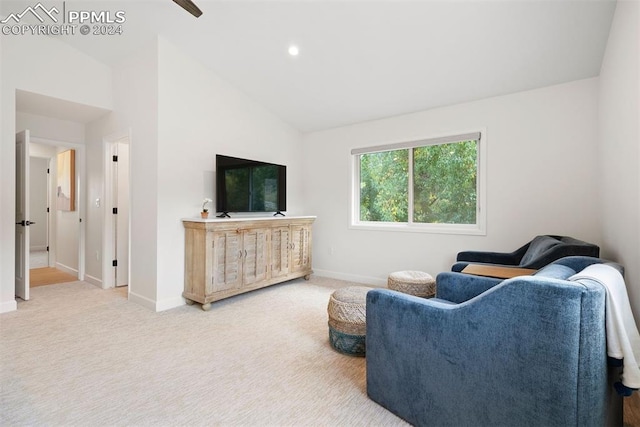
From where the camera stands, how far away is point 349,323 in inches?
89.0

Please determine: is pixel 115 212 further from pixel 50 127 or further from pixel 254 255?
pixel 254 255

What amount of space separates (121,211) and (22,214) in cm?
104

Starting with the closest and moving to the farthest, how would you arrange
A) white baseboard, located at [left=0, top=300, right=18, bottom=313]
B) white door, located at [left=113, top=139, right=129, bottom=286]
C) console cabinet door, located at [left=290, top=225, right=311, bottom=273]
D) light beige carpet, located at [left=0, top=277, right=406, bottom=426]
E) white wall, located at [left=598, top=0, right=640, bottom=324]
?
light beige carpet, located at [left=0, top=277, right=406, bottom=426]
white wall, located at [left=598, top=0, right=640, bottom=324]
white baseboard, located at [left=0, top=300, right=18, bottom=313]
white door, located at [left=113, top=139, right=129, bottom=286]
console cabinet door, located at [left=290, top=225, right=311, bottom=273]

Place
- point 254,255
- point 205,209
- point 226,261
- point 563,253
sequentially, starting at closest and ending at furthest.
Result: 1. point 563,253
2. point 226,261
3. point 205,209
4. point 254,255

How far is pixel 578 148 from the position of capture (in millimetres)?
2996

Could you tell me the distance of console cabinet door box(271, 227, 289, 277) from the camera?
13.2 feet

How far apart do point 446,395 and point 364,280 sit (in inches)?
121

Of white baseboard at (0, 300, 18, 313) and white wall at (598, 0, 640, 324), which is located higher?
white wall at (598, 0, 640, 324)

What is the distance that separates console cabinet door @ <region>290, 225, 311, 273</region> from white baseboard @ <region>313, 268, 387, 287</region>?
422mm

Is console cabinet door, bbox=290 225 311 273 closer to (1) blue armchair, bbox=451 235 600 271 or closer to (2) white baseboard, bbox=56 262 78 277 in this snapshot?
(1) blue armchair, bbox=451 235 600 271

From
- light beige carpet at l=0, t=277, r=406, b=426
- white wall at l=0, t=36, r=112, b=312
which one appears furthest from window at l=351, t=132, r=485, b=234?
white wall at l=0, t=36, r=112, b=312

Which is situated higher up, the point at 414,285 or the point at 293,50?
the point at 293,50

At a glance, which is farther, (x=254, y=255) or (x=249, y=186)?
(x=249, y=186)

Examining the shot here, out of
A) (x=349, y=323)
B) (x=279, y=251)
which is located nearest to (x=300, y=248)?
(x=279, y=251)
